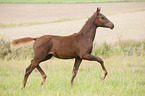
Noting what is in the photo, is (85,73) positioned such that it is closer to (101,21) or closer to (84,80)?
(84,80)

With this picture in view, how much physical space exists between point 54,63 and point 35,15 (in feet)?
80.2

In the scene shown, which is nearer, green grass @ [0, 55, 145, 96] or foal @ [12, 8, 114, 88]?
green grass @ [0, 55, 145, 96]

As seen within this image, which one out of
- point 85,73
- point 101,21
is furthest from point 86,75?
point 101,21

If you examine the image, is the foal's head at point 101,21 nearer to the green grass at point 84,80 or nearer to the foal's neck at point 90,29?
the foal's neck at point 90,29

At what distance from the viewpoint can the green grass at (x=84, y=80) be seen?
5.74 m

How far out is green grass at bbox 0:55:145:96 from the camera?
18.8ft

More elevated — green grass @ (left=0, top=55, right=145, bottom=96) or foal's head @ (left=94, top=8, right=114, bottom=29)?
foal's head @ (left=94, top=8, right=114, bottom=29)

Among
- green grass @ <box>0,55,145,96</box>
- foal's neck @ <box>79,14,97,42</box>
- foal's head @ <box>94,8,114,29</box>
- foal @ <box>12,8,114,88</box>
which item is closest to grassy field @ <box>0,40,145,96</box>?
green grass @ <box>0,55,145,96</box>

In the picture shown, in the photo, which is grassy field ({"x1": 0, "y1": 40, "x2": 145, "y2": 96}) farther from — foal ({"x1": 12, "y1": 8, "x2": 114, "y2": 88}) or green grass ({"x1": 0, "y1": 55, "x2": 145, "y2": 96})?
foal ({"x1": 12, "y1": 8, "x2": 114, "y2": 88})

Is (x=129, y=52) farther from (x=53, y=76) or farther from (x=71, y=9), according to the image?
(x=71, y=9)

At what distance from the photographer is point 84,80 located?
696 centimetres

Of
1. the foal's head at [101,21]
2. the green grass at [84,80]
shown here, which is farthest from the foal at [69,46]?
the green grass at [84,80]

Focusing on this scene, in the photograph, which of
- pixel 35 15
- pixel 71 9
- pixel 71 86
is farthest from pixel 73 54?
pixel 71 9

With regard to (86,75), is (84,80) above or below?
above
